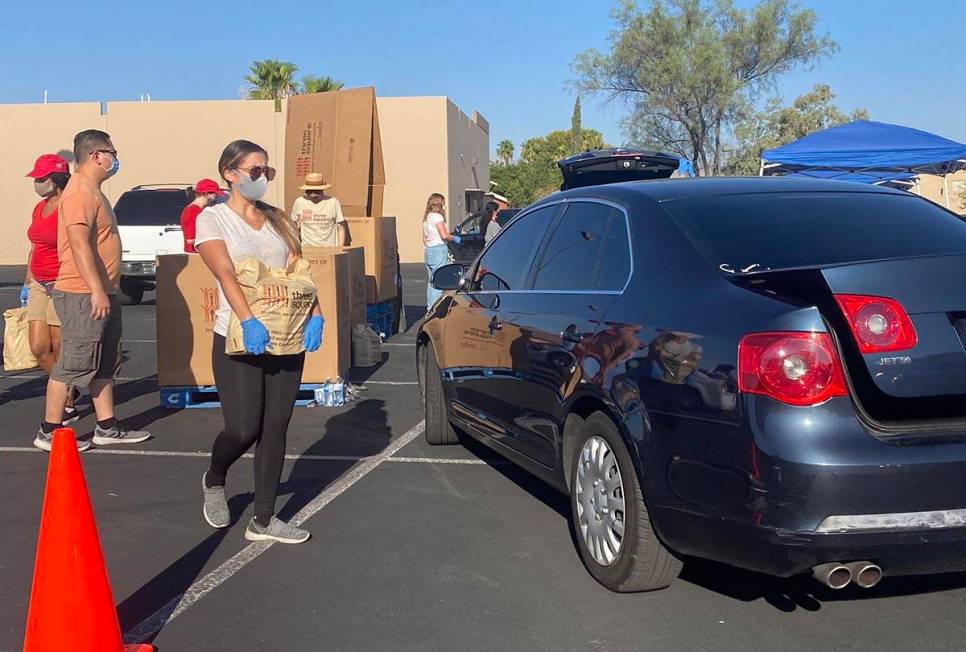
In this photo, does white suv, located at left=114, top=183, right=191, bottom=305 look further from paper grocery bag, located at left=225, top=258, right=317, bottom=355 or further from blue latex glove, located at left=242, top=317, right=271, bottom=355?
blue latex glove, located at left=242, top=317, right=271, bottom=355

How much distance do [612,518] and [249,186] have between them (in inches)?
87.0

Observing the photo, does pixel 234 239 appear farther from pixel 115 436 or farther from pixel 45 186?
pixel 45 186

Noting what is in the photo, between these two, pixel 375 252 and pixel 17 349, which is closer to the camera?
pixel 17 349

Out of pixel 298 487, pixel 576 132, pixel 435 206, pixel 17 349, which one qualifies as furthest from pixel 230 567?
pixel 576 132

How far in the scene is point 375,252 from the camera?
12.1m

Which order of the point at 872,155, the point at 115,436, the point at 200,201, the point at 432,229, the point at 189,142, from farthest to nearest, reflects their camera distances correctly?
1. the point at 189,142
2. the point at 872,155
3. the point at 432,229
4. the point at 200,201
5. the point at 115,436

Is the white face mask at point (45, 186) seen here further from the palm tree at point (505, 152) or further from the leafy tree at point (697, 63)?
the palm tree at point (505, 152)

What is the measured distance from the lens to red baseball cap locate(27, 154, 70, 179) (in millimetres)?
7473

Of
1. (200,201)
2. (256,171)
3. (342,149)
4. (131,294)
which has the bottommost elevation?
(131,294)

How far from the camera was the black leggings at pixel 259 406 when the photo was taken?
4.77m

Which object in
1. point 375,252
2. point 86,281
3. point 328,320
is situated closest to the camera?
point 86,281

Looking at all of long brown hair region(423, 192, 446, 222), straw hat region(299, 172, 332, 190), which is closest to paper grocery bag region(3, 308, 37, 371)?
straw hat region(299, 172, 332, 190)

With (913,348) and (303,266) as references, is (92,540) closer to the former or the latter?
(303,266)

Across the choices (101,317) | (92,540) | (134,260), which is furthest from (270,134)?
(92,540)
